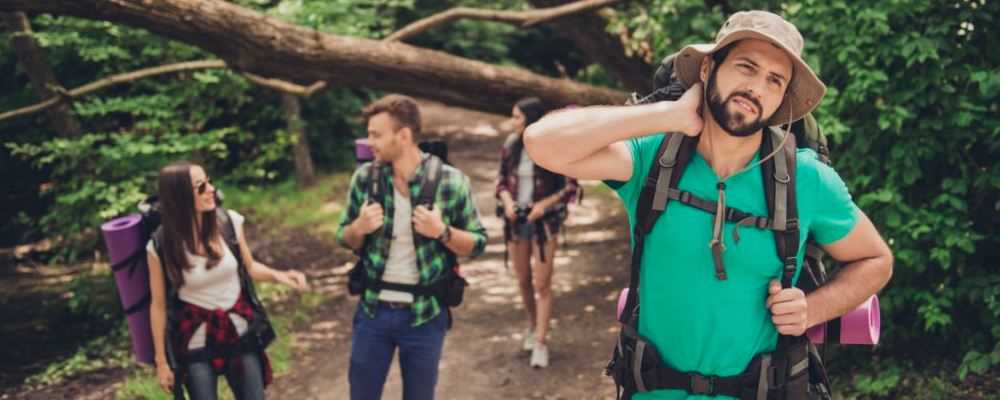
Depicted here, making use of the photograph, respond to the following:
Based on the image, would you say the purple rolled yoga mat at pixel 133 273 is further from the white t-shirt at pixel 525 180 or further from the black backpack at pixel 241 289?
the white t-shirt at pixel 525 180

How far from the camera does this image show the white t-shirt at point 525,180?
20.4ft

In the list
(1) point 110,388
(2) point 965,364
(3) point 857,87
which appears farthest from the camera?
(1) point 110,388

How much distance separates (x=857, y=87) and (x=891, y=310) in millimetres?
1509

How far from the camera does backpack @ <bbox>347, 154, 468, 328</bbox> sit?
395 centimetres

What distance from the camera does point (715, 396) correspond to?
7.68ft

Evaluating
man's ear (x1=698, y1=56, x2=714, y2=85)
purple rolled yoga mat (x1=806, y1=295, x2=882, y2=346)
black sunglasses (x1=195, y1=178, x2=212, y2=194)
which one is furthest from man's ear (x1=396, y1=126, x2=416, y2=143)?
purple rolled yoga mat (x1=806, y1=295, x2=882, y2=346)

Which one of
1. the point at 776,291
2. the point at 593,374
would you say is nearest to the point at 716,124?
the point at 776,291

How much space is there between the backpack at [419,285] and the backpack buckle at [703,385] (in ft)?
6.04

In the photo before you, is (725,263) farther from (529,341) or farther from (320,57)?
(320,57)

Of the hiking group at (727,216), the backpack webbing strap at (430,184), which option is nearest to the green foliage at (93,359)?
the backpack webbing strap at (430,184)

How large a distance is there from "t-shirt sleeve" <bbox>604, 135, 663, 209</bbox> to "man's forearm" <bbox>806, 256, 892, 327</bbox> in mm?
646

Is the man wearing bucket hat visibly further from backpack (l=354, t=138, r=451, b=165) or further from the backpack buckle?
backpack (l=354, t=138, r=451, b=165)

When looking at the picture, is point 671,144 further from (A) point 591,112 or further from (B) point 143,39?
(B) point 143,39

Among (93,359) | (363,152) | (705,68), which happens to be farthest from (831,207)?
(93,359)
